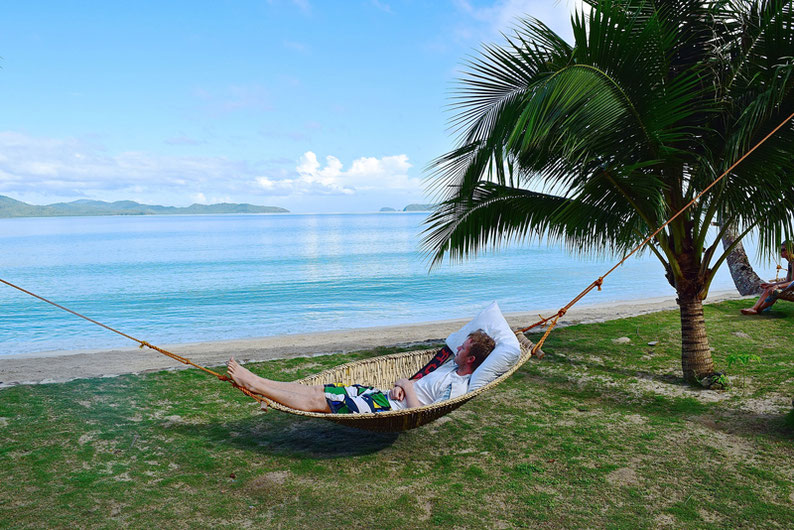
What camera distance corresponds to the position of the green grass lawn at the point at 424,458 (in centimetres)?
297

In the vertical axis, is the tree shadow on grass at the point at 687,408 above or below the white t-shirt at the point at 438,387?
below

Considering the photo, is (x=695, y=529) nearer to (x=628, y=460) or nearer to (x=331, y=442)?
(x=628, y=460)

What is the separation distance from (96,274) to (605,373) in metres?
26.6

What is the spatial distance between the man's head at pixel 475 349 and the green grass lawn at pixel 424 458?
1.61ft

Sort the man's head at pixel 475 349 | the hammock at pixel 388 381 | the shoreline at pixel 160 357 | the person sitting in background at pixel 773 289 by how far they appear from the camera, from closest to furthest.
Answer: the hammock at pixel 388 381, the man's head at pixel 475 349, the shoreline at pixel 160 357, the person sitting in background at pixel 773 289

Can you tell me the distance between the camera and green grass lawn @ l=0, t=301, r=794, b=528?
2.97 m

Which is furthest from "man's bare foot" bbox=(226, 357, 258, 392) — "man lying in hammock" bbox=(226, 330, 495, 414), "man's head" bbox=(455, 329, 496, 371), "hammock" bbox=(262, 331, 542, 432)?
"man's head" bbox=(455, 329, 496, 371)

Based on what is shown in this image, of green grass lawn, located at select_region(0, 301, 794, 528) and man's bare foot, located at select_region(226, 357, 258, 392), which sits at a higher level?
man's bare foot, located at select_region(226, 357, 258, 392)

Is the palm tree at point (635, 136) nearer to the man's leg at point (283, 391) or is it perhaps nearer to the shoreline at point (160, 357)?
the man's leg at point (283, 391)

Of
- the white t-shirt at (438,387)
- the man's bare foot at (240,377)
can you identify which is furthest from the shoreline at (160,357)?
the man's bare foot at (240,377)

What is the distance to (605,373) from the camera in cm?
561

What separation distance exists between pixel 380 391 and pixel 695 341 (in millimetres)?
3056

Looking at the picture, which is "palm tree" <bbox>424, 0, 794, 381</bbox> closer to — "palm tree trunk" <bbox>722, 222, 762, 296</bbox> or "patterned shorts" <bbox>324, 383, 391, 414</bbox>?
"patterned shorts" <bbox>324, 383, 391, 414</bbox>

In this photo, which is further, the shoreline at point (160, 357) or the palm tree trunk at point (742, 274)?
the palm tree trunk at point (742, 274)
